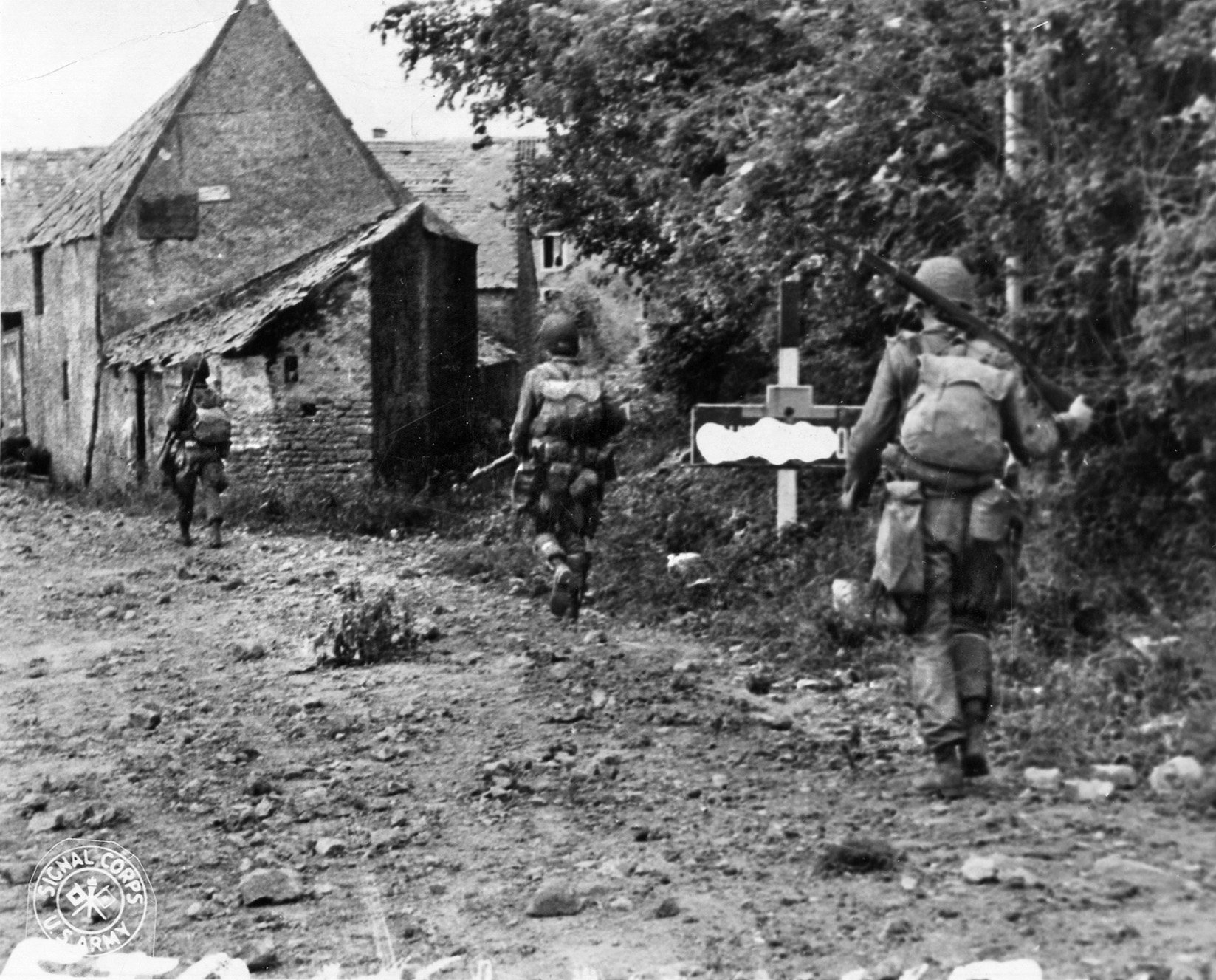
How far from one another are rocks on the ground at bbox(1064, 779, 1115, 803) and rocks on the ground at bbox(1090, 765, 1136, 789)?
21 millimetres

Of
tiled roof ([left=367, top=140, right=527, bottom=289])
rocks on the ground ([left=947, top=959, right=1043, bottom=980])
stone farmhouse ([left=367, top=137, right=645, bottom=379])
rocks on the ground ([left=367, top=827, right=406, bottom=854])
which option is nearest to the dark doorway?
tiled roof ([left=367, top=140, right=527, bottom=289])

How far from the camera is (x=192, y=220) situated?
13562 millimetres

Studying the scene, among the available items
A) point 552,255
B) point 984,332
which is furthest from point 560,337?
point 552,255

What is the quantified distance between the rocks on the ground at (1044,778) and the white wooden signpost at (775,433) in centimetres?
197

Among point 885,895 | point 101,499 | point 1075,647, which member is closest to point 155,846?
point 885,895

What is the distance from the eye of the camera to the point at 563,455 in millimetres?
8875

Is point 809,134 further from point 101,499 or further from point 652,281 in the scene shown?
point 101,499

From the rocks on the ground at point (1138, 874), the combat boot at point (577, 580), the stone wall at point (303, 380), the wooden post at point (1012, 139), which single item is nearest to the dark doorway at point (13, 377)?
the stone wall at point (303, 380)

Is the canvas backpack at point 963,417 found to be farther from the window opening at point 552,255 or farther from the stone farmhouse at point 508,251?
the window opening at point 552,255

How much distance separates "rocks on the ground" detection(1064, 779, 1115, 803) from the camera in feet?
15.4

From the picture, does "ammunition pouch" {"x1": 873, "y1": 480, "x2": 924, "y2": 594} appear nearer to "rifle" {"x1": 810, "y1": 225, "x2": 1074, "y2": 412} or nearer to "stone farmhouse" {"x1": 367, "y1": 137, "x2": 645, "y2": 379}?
"rifle" {"x1": 810, "y1": 225, "x2": 1074, "y2": 412}

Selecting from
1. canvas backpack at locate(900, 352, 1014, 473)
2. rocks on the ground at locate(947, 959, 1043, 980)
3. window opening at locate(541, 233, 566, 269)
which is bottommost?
rocks on the ground at locate(947, 959, 1043, 980)

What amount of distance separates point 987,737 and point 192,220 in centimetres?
1033

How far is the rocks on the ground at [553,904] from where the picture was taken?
4336 mm
